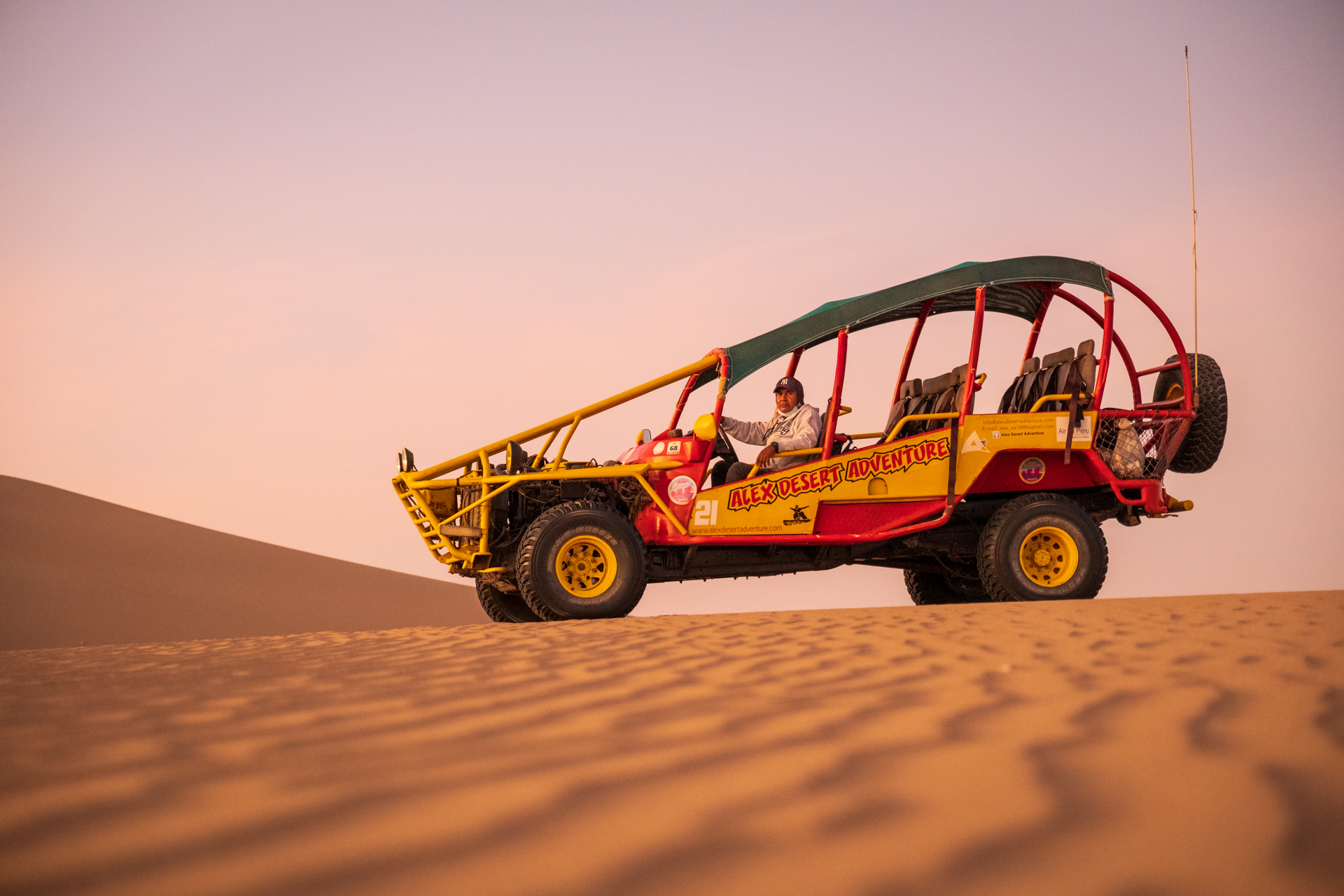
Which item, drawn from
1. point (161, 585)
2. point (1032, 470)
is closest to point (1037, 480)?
point (1032, 470)

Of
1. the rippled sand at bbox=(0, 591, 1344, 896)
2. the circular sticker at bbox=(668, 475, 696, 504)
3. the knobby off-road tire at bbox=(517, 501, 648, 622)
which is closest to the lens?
the rippled sand at bbox=(0, 591, 1344, 896)

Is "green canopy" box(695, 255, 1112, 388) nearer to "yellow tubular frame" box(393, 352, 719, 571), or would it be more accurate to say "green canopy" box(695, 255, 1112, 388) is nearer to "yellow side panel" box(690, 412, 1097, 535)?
"yellow tubular frame" box(393, 352, 719, 571)

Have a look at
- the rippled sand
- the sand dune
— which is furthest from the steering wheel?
the sand dune

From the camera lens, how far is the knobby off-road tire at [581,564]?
671cm

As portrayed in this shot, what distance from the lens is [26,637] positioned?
13.8 metres

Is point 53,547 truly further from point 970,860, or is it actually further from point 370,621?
point 970,860

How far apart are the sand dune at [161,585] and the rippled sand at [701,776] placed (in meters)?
9.70

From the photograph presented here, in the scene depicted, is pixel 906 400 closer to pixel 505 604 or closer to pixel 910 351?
pixel 910 351

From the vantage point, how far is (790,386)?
7.96 meters

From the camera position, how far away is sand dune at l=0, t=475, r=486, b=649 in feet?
49.8

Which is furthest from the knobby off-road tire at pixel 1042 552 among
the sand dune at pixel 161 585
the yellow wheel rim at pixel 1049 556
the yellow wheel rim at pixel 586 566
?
the sand dune at pixel 161 585

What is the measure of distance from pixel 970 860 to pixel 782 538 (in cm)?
576

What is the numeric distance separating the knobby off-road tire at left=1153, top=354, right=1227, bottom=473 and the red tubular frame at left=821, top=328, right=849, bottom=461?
126 inches

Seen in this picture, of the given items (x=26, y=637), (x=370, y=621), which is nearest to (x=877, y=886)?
(x=26, y=637)
